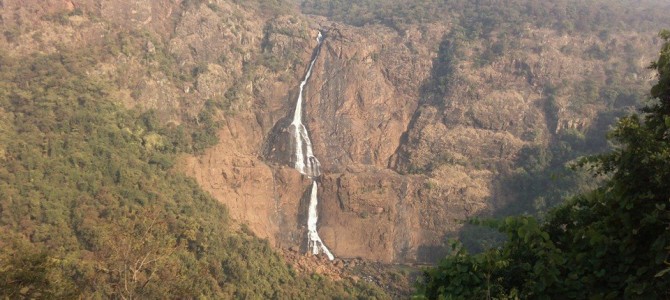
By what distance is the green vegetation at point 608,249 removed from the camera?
4.55m

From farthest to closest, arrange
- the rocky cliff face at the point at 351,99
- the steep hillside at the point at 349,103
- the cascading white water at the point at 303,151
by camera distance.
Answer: the cascading white water at the point at 303,151 → the rocky cliff face at the point at 351,99 → the steep hillside at the point at 349,103

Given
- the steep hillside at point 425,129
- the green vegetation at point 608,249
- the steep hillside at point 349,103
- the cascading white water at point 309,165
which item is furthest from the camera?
the steep hillside at point 425,129

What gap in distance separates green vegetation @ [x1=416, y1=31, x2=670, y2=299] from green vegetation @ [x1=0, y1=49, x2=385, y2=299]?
1022 centimetres

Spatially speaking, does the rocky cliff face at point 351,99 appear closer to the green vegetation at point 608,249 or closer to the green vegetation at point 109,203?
the green vegetation at point 109,203

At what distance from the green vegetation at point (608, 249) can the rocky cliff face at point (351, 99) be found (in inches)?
988

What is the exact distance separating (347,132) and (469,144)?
9909mm

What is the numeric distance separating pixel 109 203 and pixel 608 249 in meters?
21.9

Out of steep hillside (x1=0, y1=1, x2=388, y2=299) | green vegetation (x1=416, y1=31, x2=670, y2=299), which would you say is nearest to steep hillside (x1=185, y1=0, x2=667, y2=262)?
steep hillside (x1=0, y1=1, x2=388, y2=299)

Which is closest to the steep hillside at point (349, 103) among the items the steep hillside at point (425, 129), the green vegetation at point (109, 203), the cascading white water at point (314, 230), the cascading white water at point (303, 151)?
the steep hillside at point (425, 129)

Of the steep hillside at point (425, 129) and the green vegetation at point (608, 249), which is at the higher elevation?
the green vegetation at point (608, 249)

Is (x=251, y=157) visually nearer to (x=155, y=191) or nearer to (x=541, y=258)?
(x=155, y=191)

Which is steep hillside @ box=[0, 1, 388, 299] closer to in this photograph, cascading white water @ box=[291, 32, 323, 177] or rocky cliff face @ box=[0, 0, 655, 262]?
rocky cliff face @ box=[0, 0, 655, 262]

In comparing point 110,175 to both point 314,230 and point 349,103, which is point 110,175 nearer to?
point 314,230

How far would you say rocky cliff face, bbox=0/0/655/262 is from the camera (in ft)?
102
